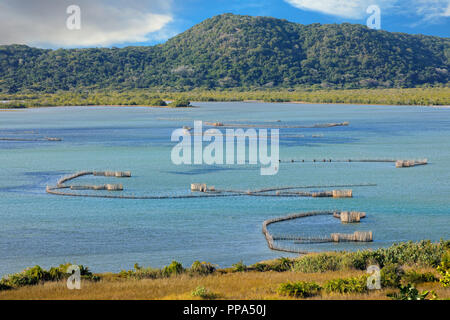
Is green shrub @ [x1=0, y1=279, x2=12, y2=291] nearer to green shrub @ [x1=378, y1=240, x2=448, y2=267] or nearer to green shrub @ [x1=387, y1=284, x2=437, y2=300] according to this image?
green shrub @ [x1=387, y1=284, x2=437, y2=300]

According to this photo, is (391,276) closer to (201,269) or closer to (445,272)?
(445,272)

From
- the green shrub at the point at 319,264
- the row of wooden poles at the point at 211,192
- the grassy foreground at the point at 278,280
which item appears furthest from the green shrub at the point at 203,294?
the row of wooden poles at the point at 211,192

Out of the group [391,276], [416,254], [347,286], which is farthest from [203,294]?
[416,254]

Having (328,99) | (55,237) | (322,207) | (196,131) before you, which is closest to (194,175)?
(322,207)

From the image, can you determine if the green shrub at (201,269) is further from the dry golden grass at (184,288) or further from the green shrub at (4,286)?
the green shrub at (4,286)

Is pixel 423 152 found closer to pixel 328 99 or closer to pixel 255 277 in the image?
pixel 255 277
